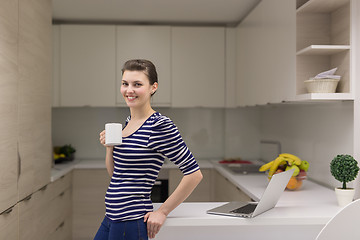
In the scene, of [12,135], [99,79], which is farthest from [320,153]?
[99,79]

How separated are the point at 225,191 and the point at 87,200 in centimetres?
143

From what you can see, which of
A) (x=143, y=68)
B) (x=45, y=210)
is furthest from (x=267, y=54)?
(x=45, y=210)

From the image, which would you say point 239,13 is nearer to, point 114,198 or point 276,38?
point 276,38

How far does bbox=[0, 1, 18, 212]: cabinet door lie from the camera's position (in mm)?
2123

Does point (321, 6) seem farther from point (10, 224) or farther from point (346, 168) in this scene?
point (10, 224)

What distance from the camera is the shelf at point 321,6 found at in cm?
235

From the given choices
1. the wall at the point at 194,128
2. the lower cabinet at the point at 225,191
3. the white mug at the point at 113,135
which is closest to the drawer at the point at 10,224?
the white mug at the point at 113,135

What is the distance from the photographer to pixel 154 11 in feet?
13.1

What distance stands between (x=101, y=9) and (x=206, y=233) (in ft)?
8.99

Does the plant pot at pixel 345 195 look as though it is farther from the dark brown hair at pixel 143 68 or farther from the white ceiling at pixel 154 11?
the white ceiling at pixel 154 11

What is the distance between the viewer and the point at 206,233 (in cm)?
188

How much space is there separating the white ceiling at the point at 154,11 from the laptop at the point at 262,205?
2.26 m

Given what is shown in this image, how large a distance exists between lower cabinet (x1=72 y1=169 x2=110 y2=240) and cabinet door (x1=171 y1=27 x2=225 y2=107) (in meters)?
1.13

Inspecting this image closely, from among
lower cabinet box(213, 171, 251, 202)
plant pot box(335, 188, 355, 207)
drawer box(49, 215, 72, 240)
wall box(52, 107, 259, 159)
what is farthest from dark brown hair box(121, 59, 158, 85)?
wall box(52, 107, 259, 159)
